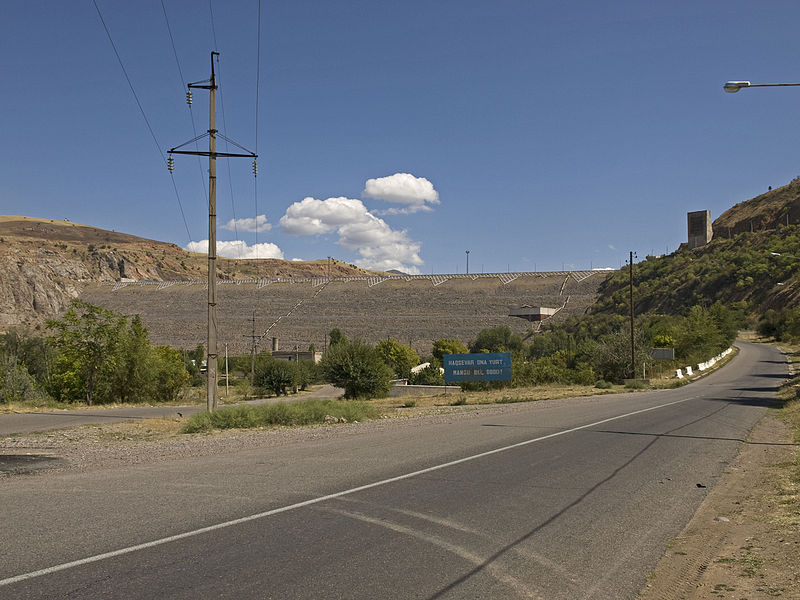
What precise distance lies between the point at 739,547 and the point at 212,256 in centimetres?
1776

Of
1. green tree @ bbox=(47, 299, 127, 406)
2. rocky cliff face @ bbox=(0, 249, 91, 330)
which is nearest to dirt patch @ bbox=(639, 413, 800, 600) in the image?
green tree @ bbox=(47, 299, 127, 406)

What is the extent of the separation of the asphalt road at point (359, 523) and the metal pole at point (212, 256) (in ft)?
26.0

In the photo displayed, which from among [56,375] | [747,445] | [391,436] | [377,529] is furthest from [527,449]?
[56,375]

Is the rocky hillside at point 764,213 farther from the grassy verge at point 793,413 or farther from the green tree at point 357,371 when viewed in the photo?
the green tree at point 357,371

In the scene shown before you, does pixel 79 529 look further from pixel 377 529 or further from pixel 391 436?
pixel 391 436

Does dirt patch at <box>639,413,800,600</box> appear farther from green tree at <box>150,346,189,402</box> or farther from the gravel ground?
green tree at <box>150,346,189,402</box>

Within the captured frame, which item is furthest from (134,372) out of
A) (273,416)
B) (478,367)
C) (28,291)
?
(28,291)

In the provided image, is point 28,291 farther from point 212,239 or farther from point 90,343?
point 212,239

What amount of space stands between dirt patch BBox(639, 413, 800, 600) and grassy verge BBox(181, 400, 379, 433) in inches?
491

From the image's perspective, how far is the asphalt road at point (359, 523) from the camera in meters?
5.37

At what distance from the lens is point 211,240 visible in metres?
21.7

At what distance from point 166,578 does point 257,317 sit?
132 metres

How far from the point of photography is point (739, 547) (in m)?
6.79

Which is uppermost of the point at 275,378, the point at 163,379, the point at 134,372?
the point at 134,372
